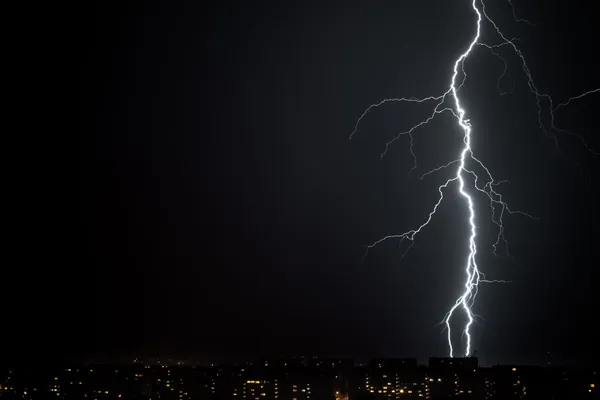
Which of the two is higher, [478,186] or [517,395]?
[478,186]

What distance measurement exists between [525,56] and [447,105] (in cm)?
160

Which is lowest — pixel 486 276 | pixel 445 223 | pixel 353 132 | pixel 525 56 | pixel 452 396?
pixel 452 396

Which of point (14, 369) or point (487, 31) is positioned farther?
point (14, 369)

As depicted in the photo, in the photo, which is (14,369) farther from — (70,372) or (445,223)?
(445,223)

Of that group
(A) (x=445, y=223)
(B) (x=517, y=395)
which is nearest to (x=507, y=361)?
(B) (x=517, y=395)

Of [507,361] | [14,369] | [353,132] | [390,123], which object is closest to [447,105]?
[390,123]

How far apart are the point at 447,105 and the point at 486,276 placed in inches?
127

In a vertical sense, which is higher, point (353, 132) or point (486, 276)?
point (353, 132)

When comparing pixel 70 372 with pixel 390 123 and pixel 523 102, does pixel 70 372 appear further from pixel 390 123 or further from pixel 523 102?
pixel 523 102

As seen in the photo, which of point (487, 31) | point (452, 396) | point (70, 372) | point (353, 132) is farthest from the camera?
point (70, 372)

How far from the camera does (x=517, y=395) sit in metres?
13.4

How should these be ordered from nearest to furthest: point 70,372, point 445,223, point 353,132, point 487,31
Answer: point 487,31 < point 445,223 < point 353,132 < point 70,372

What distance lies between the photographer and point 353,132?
12.8 meters

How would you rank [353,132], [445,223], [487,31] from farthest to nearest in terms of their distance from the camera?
[353,132], [445,223], [487,31]
